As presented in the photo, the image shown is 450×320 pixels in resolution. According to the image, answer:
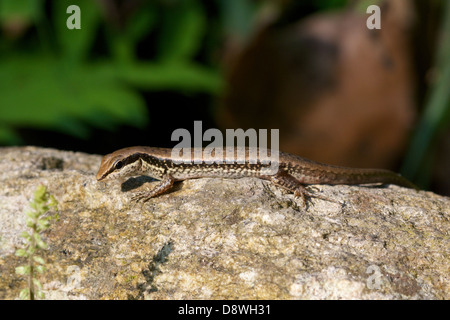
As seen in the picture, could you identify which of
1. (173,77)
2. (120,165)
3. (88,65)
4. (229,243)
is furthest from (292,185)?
(88,65)

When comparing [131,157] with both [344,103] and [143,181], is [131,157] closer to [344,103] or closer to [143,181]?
[143,181]

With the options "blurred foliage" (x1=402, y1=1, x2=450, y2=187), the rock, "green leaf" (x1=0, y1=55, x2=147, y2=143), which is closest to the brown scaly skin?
the rock

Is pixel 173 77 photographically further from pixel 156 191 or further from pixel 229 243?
pixel 229 243

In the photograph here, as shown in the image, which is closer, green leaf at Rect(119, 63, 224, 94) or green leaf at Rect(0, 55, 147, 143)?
green leaf at Rect(0, 55, 147, 143)

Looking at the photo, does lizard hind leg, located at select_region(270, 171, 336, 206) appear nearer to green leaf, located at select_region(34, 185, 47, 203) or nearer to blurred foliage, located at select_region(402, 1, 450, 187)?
green leaf, located at select_region(34, 185, 47, 203)


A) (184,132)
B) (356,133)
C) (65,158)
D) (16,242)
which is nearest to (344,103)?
(356,133)
